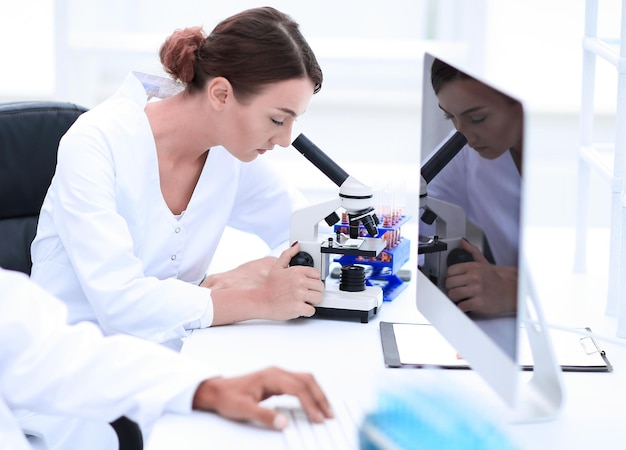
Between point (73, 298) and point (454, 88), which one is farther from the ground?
point (454, 88)

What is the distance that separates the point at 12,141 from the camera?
1.82 metres

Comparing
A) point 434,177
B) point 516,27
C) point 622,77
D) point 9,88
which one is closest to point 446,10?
point 516,27

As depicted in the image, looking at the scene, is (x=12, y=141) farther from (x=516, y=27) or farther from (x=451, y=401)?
(x=516, y=27)

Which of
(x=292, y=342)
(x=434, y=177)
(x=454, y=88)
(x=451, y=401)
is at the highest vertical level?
(x=454, y=88)

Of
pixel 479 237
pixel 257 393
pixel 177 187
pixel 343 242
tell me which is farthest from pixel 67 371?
pixel 177 187

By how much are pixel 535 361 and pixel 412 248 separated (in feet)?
3.02

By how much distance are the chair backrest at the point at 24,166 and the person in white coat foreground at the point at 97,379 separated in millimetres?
697

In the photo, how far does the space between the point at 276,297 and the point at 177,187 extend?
407 mm

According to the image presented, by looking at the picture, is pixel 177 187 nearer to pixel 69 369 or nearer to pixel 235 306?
pixel 235 306

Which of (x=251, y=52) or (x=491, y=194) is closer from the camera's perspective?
(x=491, y=194)

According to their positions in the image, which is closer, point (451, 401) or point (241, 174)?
point (451, 401)

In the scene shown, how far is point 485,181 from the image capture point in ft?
4.03

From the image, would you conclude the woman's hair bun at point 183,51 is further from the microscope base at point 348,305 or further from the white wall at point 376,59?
the white wall at point 376,59

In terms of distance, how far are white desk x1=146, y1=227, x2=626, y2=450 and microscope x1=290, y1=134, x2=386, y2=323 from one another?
3cm
